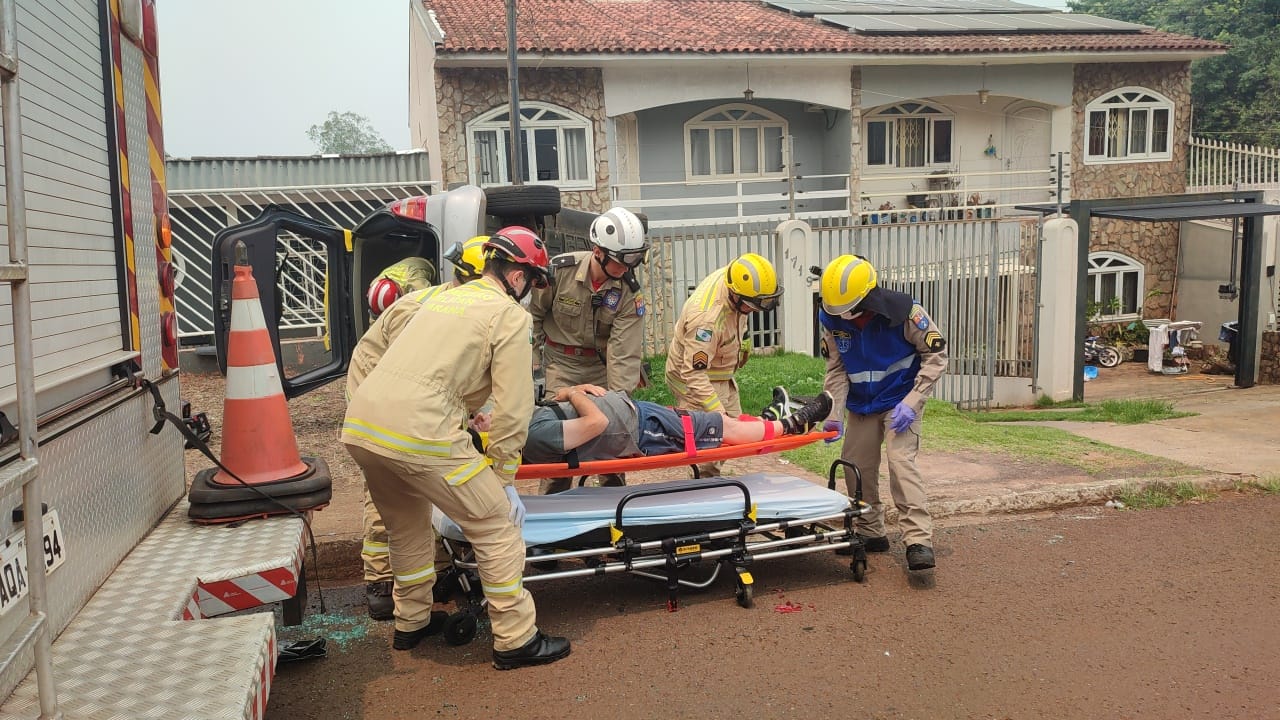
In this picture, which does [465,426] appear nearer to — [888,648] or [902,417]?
[888,648]

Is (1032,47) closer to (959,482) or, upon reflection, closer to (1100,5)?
(959,482)

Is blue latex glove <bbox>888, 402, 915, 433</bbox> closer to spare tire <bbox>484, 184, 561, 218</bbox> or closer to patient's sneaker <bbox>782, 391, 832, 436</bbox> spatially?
patient's sneaker <bbox>782, 391, 832, 436</bbox>

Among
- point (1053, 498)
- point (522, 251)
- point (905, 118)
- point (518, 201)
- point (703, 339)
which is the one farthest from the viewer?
point (905, 118)

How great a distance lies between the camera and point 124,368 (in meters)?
3.59

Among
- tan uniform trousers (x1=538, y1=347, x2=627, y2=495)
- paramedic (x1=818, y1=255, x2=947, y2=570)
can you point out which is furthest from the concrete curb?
tan uniform trousers (x1=538, y1=347, x2=627, y2=495)

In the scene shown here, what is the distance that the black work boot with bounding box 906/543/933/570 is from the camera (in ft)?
16.7

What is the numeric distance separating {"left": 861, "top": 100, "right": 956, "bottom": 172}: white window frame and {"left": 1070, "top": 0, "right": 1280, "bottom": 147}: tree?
11.2 meters

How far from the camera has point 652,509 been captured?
4895 millimetres

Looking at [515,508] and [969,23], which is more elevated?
[969,23]

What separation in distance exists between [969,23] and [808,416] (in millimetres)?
19398

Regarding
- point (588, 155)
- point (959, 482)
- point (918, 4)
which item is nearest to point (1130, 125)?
point (918, 4)

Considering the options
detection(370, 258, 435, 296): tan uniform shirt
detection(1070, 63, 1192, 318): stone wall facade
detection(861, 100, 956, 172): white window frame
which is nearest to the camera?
detection(370, 258, 435, 296): tan uniform shirt

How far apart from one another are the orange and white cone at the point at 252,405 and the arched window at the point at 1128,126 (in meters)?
21.8

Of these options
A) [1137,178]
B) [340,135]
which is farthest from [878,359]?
[340,135]
